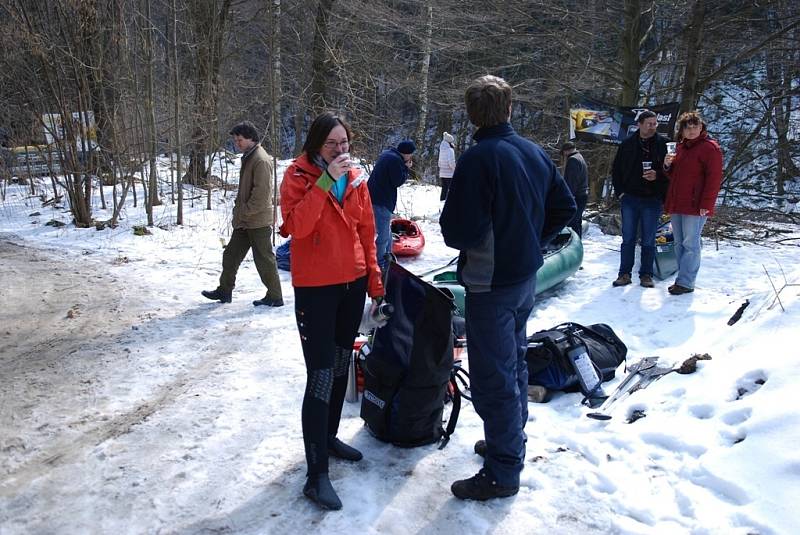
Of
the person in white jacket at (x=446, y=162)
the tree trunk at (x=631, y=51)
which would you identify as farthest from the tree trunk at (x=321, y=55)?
the tree trunk at (x=631, y=51)

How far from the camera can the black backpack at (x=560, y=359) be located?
428 cm

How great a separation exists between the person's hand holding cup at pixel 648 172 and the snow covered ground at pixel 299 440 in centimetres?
131

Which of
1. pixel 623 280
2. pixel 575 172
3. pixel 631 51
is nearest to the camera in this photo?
pixel 623 280

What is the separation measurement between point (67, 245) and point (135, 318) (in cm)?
425

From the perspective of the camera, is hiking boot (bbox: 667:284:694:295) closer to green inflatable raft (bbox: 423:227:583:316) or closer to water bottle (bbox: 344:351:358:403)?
green inflatable raft (bbox: 423:227:583:316)

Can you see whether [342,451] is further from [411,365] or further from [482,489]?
[482,489]

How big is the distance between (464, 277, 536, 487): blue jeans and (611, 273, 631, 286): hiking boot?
4.21m

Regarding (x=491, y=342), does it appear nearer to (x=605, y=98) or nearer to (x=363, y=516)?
(x=363, y=516)

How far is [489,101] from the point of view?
2.81 m

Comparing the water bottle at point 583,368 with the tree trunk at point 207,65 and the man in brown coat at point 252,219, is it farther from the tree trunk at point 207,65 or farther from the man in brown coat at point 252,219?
the tree trunk at point 207,65

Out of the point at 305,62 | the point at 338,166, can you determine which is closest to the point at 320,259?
the point at 338,166

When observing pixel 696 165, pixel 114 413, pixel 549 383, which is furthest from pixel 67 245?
pixel 696 165

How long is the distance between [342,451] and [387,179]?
353 cm

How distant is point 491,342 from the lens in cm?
290
